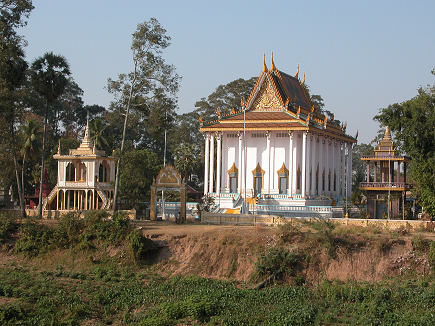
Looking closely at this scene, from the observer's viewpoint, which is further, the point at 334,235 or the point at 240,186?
the point at 240,186

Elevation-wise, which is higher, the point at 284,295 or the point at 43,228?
the point at 43,228

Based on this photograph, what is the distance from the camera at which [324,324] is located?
26.5 m

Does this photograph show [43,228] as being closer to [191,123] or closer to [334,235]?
[334,235]

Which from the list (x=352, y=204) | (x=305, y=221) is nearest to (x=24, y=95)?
(x=305, y=221)

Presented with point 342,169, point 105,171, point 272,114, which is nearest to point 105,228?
point 105,171

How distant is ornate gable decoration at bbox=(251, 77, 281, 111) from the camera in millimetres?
55875

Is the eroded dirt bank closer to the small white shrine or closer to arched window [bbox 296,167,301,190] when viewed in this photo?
the small white shrine

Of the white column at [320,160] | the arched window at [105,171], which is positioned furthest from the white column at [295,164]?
the arched window at [105,171]

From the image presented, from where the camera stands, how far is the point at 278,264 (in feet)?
105

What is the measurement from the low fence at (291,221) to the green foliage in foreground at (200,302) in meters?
6.69

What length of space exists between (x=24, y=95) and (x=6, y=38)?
330cm

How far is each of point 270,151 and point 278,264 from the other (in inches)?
913

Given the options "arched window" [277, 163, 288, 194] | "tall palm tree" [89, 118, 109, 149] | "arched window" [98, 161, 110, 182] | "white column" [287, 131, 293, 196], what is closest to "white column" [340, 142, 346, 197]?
"white column" [287, 131, 293, 196]

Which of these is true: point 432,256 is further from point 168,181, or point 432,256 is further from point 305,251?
point 168,181
